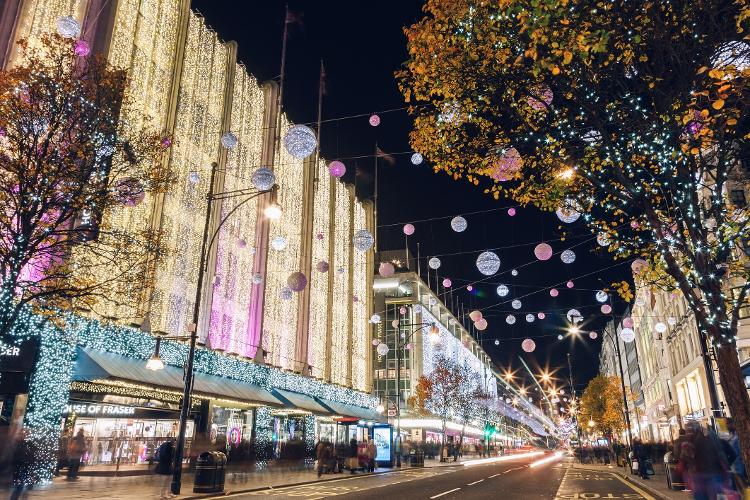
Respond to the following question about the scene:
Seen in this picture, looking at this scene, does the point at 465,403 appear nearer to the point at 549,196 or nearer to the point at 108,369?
the point at 108,369

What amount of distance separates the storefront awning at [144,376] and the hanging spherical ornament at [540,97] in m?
16.9

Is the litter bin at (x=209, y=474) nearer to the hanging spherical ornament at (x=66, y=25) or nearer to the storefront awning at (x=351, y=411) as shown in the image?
the hanging spherical ornament at (x=66, y=25)

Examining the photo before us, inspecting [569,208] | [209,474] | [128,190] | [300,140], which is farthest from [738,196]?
[128,190]

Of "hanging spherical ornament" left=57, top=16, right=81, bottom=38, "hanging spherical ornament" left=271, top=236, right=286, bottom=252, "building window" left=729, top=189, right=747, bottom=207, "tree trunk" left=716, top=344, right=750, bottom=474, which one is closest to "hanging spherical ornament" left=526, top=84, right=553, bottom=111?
"tree trunk" left=716, top=344, right=750, bottom=474

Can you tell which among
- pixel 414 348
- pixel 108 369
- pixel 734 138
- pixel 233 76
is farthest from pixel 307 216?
pixel 414 348

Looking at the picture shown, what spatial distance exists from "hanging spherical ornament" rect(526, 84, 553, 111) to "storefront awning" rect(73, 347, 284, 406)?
16852mm

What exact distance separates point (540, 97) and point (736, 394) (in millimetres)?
6960

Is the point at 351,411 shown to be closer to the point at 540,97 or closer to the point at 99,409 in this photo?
the point at 99,409

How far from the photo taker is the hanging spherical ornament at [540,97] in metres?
11.5

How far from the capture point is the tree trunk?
9.22 meters

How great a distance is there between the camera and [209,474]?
1596cm

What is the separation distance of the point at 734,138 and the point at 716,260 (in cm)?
258

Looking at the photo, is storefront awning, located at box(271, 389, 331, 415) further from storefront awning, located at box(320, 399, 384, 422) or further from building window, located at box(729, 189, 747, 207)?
building window, located at box(729, 189, 747, 207)

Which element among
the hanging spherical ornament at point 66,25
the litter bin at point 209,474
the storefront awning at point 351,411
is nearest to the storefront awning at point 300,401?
the storefront awning at point 351,411
